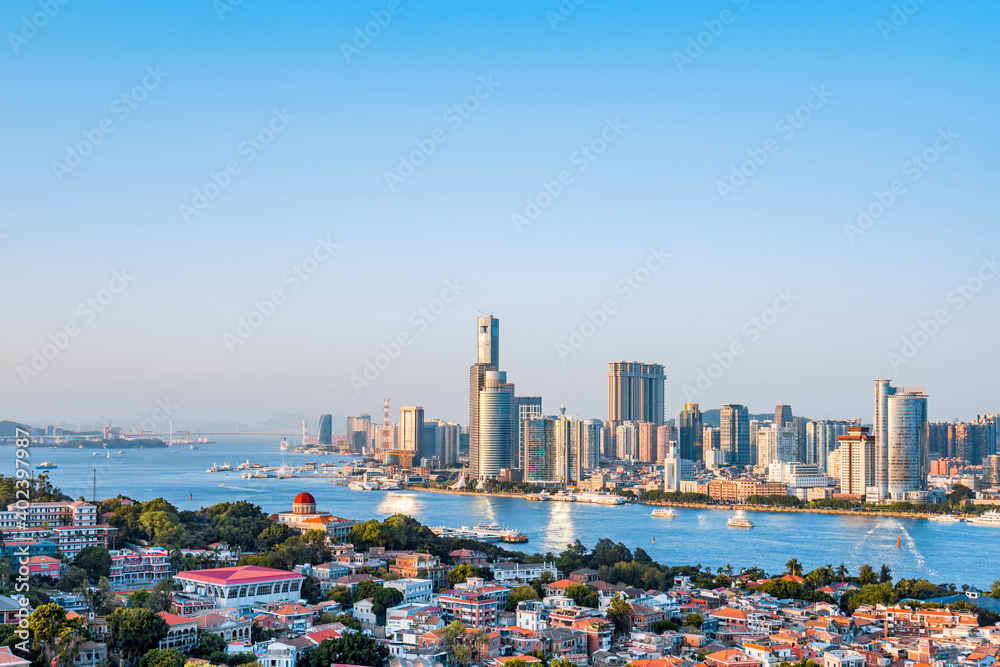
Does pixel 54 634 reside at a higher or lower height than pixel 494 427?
lower

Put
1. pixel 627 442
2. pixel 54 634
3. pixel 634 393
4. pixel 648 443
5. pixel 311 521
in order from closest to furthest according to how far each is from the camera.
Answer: pixel 54 634 → pixel 311 521 → pixel 648 443 → pixel 627 442 → pixel 634 393

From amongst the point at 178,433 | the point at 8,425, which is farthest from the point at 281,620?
the point at 178,433

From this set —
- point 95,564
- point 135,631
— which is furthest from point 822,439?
point 135,631

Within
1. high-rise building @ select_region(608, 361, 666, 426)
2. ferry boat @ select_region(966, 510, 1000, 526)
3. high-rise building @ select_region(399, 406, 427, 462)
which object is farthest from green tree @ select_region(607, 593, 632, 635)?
high-rise building @ select_region(608, 361, 666, 426)

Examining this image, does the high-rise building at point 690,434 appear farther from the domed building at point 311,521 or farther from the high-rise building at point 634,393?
the domed building at point 311,521

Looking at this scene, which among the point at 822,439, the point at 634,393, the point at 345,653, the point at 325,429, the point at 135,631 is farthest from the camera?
the point at 325,429

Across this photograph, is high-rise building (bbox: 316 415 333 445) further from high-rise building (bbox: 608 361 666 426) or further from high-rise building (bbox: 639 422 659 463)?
high-rise building (bbox: 639 422 659 463)

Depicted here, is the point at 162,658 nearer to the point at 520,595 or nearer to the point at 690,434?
the point at 520,595
